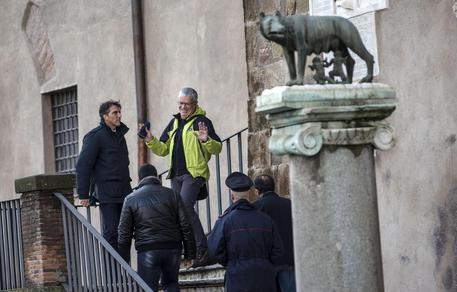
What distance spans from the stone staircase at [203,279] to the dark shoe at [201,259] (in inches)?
10.9

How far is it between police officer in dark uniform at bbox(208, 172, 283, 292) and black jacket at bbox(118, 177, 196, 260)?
0.84 meters

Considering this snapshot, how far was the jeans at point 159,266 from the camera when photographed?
560 inches

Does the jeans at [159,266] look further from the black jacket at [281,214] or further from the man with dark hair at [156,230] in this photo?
the black jacket at [281,214]

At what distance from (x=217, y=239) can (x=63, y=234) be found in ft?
9.18

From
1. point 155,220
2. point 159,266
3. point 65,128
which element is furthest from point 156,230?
point 65,128

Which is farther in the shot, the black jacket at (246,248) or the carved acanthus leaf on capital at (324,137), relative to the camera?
the black jacket at (246,248)

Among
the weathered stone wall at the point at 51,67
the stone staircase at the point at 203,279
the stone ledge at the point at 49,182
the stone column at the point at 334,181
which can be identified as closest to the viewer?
the stone column at the point at 334,181

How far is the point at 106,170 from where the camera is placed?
15.3 m

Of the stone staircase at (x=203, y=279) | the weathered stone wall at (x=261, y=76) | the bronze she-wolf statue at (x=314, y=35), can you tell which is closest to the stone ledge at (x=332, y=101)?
the bronze she-wolf statue at (x=314, y=35)

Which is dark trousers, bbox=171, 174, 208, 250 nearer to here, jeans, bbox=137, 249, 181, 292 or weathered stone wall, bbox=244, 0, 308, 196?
jeans, bbox=137, 249, 181, 292

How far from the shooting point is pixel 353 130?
10344mm

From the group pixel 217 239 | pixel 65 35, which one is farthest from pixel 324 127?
pixel 65 35

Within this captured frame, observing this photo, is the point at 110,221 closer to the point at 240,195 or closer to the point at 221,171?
the point at 240,195

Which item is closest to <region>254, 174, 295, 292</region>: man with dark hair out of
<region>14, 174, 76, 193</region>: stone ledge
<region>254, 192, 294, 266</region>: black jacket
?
<region>254, 192, 294, 266</region>: black jacket
